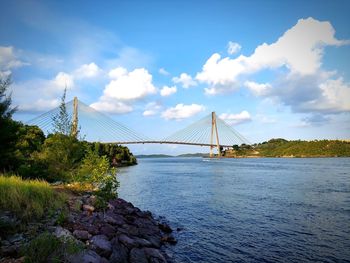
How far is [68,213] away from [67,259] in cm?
456

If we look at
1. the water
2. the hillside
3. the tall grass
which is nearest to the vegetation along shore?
the tall grass

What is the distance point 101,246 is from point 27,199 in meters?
3.78

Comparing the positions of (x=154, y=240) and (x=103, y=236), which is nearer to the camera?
(x=103, y=236)

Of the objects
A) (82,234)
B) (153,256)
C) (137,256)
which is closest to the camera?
(82,234)

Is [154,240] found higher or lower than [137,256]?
lower

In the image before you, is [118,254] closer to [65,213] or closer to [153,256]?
[153,256]

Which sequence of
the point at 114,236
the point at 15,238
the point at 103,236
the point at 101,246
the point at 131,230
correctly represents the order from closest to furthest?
the point at 15,238 < the point at 101,246 < the point at 103,236 < the point at 114,236 < the point at 131,230

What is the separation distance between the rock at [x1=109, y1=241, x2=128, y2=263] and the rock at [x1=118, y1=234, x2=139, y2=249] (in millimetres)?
428

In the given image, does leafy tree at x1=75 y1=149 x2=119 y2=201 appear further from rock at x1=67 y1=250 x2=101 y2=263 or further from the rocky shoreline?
rock at x1=67 y1=250 x2=101 y2=263

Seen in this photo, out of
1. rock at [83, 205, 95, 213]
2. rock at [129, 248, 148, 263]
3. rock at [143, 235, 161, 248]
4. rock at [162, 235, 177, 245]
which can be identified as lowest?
rock at [162, 235, 177, 245]

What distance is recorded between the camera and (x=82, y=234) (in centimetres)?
1042

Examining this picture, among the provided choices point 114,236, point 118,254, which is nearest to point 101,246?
point 118,254

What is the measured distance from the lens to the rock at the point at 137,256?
1061cm

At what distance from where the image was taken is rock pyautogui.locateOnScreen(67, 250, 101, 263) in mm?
8038
